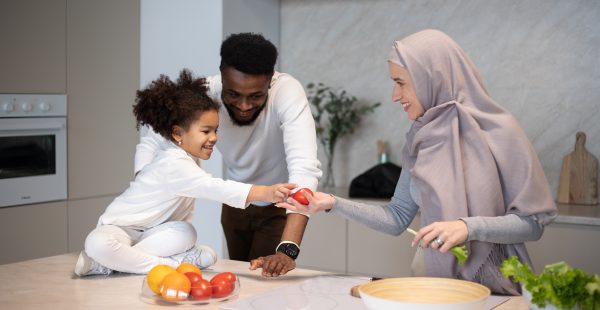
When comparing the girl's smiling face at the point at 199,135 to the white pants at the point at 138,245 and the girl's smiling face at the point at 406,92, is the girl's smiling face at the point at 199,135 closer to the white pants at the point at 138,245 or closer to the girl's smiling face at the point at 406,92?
the white pants at the point at 138,245

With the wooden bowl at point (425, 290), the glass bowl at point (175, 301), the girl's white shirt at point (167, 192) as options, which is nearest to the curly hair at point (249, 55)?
the girl's white shirt at point (167, 192)

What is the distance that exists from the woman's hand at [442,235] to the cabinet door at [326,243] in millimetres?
1961

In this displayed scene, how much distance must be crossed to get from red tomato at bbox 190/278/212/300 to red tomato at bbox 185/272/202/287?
0.01 m

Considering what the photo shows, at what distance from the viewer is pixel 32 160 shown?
3752 mm

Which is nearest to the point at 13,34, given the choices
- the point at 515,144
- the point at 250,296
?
the point at 250,296

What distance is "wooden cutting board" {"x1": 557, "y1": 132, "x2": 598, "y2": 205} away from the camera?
372cm

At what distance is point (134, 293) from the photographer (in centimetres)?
198

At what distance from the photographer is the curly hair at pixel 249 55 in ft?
8.23

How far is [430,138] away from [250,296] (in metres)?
0.65

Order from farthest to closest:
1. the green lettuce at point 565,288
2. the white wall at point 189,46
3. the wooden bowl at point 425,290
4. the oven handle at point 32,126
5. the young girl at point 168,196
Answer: the white wall at point 189,46
the oven handle at point 32,126
the young girl at point 168,196
the wooden bowl at point 425,290
the green lettuce at point 565,288

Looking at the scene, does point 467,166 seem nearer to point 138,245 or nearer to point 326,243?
point 138,245

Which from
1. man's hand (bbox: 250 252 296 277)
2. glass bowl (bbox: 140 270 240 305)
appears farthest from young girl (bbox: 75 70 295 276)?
glass bowl (bbox: 140 270 240 305)

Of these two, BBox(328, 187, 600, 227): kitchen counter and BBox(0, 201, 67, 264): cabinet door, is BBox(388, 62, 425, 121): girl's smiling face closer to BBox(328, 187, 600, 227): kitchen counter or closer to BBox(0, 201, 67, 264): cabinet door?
BBox(328, 187, 600, 227): kitchen counter

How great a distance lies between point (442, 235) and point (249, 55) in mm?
933
